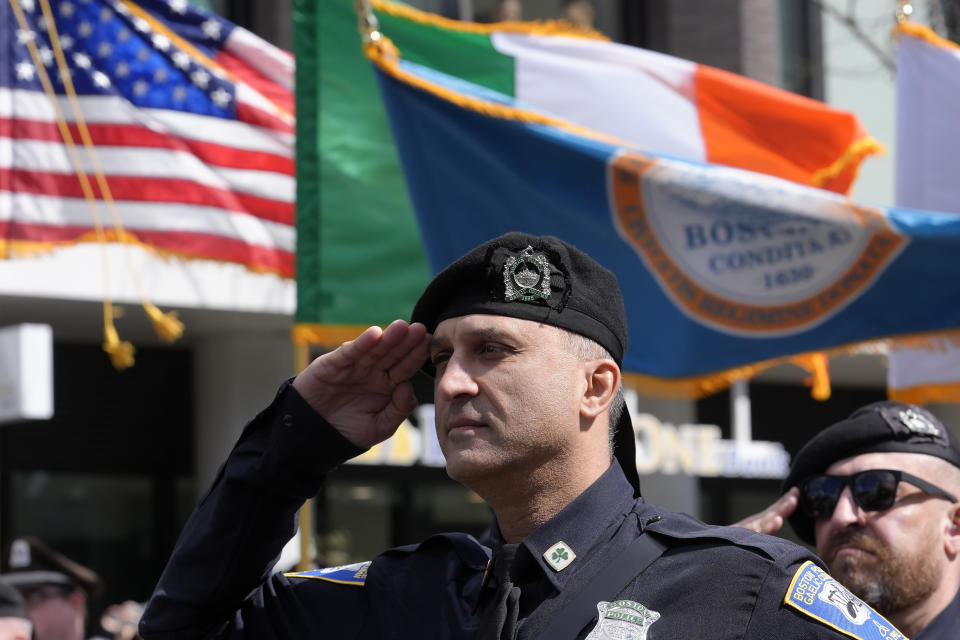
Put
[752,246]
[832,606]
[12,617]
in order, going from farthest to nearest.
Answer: [752,246], [12,617], [832,606]

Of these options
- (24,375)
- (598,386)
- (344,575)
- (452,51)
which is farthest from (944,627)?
(452,51)

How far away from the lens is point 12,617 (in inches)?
187

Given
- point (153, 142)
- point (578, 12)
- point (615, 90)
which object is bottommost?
point (578, 12)

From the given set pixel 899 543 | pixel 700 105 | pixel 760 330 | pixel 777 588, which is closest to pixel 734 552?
pixel 777 588

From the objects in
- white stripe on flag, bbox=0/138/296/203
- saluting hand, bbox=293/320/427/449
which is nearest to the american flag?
white stripe on flag, bbox=0/138/296/203

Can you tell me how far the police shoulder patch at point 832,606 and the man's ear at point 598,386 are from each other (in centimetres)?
43

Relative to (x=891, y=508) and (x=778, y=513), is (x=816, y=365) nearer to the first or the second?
(x=778, y=513)

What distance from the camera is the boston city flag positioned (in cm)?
656

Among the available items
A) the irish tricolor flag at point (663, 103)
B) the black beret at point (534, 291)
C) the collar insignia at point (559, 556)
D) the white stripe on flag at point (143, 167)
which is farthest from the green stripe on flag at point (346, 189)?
the collar insignia at point (559, 556)

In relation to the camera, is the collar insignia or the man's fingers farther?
the man's fingers

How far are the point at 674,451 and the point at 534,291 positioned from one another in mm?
13347

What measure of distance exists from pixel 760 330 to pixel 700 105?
2.01 m

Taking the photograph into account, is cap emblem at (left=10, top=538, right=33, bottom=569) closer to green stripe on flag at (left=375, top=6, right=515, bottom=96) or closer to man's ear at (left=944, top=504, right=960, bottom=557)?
green stripe on flag at (left=375, top=6, right=515, bottom=96)

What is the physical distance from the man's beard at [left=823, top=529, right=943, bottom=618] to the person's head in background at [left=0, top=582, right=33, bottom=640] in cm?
221
